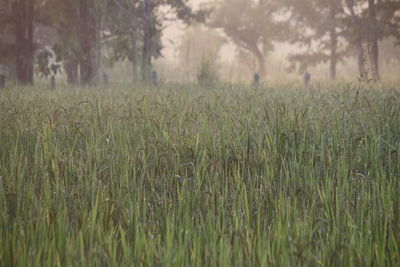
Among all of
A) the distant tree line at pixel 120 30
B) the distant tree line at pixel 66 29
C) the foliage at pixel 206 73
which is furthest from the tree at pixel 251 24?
the foliage at pixel 206 73

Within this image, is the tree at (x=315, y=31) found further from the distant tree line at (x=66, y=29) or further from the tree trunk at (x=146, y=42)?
the distant tree line at (x=66, y=29)

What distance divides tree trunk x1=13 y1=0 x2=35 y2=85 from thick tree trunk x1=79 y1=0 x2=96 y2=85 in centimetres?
184

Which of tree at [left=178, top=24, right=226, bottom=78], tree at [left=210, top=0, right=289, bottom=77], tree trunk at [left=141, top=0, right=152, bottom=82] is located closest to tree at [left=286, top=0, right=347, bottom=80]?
tree at [left=210, top=0, right=289, bottom=77]

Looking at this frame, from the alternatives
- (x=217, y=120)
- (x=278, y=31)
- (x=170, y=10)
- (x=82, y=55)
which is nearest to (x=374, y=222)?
(x=217, y=120)

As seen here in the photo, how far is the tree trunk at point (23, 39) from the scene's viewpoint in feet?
51.8

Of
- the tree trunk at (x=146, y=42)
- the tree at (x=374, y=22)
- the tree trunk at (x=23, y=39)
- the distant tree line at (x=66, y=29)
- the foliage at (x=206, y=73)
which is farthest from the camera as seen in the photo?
the tree at (x=374, y=22)

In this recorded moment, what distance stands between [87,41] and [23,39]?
2371 millimetres

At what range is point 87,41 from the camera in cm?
1700

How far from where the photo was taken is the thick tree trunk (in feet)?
54.7

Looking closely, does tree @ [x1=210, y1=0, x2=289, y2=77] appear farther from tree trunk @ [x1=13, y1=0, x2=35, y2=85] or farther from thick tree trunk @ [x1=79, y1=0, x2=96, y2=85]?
tree trunk @ [x1=13, y1=0, x2=35, y2=85]

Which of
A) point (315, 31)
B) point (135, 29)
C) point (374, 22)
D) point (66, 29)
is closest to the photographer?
point (66, 29)

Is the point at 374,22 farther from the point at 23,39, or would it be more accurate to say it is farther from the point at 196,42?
the point at 196,42

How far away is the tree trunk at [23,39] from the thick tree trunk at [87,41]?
1841 mm

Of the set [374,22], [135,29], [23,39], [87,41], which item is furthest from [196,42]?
[23,39]
